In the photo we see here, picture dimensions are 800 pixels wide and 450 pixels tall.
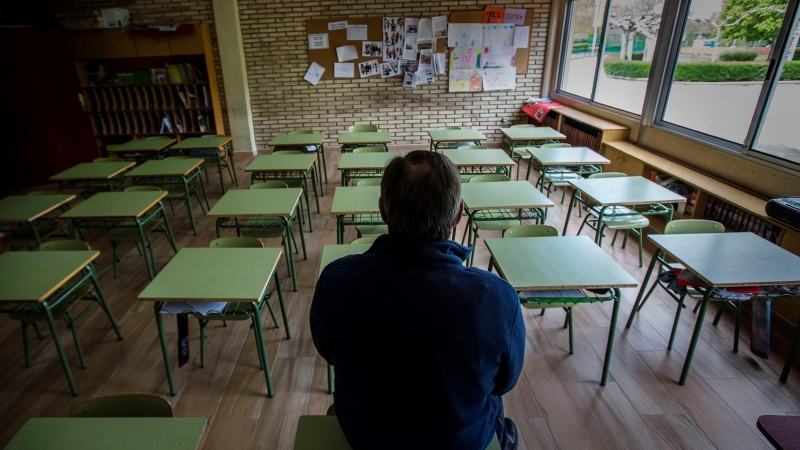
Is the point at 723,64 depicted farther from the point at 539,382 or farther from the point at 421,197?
the point at 421,197

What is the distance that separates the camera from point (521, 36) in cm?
733

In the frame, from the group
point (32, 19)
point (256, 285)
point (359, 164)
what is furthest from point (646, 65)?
point (32, 19)

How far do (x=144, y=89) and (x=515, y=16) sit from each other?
641 centimetres

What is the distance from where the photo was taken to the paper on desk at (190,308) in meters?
2.23

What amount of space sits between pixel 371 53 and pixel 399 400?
7.20 m

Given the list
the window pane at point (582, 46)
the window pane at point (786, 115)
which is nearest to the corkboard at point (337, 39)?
the window pane at point (582, 46)

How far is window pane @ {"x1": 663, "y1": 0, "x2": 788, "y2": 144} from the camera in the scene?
3.58 metres

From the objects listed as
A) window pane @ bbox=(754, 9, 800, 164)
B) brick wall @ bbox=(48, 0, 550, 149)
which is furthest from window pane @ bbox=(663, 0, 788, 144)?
brick wall @ bbox=(48, 0, 550, 149)

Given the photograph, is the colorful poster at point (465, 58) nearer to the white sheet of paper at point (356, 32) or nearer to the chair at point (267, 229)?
the white sheet of paper at point (356, 32)

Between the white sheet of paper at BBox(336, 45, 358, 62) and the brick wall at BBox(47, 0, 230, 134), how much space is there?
211cm

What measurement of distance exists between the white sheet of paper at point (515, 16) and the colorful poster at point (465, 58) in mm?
650

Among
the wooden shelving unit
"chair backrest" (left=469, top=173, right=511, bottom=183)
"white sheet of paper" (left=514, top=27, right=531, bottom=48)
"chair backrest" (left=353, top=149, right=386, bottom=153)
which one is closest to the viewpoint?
"chair backrest" (left=469, top=173, right=511, bottom=183)

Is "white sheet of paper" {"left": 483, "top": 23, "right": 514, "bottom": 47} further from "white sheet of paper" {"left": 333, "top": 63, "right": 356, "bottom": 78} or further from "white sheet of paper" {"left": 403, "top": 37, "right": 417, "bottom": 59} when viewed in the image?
"white sheet of paper" {"left": 333, "top": 63, "right": 356, "bottom": 78}

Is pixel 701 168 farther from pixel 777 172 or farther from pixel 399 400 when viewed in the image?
pixel 399 400
